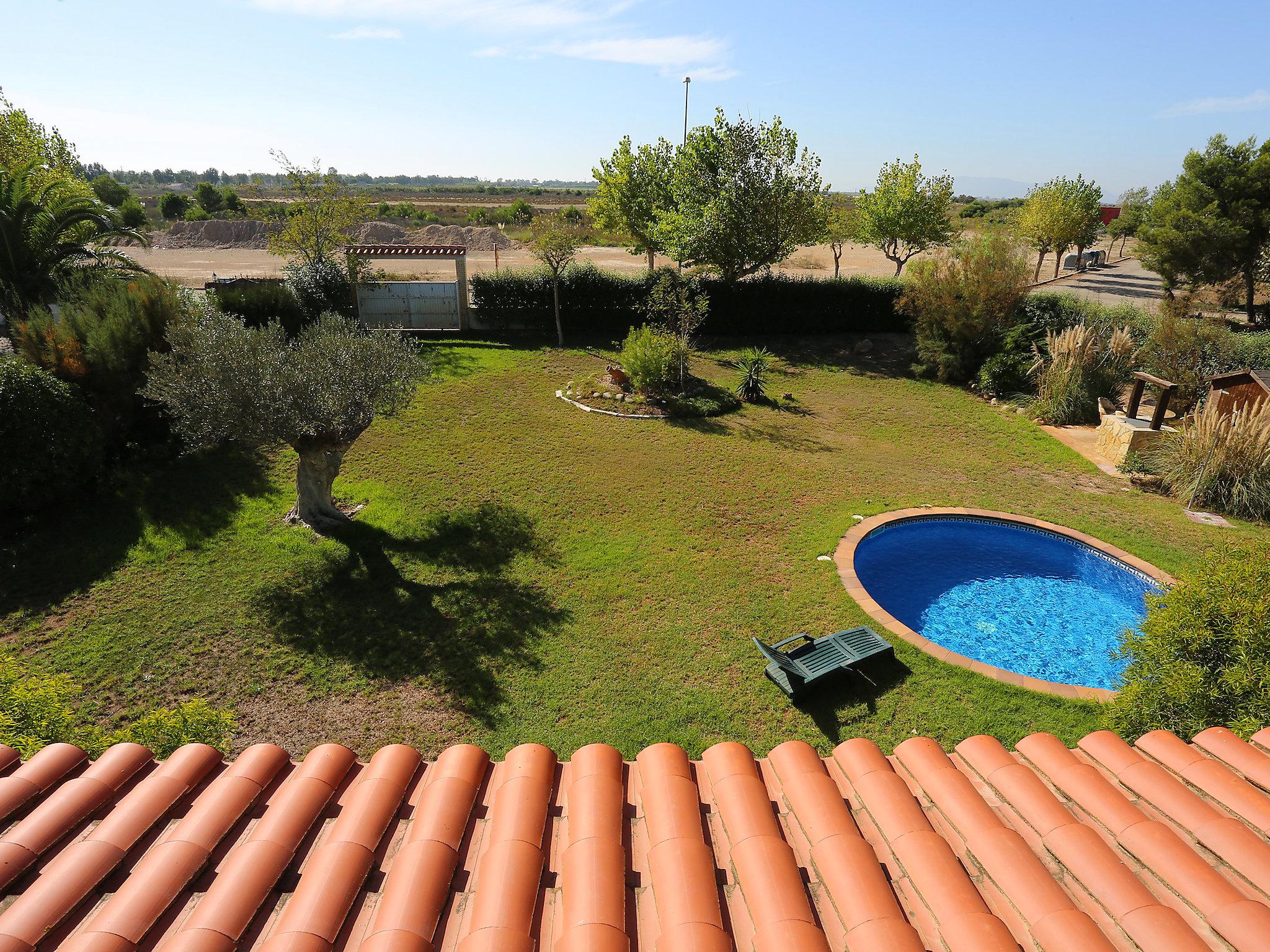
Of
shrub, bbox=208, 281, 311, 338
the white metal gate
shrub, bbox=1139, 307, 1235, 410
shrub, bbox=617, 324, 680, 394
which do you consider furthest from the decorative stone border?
shrub, bbox=1139, 307, 1235, 410

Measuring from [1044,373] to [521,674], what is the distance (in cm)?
1497

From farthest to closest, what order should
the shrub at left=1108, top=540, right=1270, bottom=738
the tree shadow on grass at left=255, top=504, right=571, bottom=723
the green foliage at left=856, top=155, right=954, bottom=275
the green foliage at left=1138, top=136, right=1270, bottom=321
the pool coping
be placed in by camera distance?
the green foliage at left=856, top=155, right=954, bottom=275, the green foliage at left=1138, top=136, right=1270, bottom=321, the tree shadow on grass at left=255, top=504, right=571, bottom=723, the pool coping, the shrub at left=1108, top=540, right=1270, bottom=738

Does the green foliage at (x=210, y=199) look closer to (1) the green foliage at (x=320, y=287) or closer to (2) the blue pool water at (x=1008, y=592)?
(1) the green foliage at (x=320, y=287)

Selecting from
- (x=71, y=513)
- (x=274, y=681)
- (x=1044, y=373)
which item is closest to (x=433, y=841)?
(x=274, y=681)

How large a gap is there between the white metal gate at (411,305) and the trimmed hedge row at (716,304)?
902mm

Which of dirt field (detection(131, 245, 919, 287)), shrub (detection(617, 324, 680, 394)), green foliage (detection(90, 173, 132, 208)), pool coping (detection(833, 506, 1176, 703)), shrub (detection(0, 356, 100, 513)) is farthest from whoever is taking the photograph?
green foliage (detection(90, 173, 132, 208))

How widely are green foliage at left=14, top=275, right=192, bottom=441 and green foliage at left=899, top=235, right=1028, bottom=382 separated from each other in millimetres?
18066

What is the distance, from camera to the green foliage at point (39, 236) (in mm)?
13516

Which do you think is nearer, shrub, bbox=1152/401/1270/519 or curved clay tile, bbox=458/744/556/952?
curved clay tile, bbox=458/744/556/952

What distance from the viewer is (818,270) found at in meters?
41.6

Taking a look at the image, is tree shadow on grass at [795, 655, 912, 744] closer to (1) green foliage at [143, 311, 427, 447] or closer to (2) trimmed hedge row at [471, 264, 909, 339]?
(1) green foliage at [143, 311, 427, 447]

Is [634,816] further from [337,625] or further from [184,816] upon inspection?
[337,625]

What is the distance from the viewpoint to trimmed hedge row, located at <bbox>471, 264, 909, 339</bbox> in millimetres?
21703

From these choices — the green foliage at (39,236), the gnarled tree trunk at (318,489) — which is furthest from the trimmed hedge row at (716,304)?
the gnarled tree trunk at (318,489)
